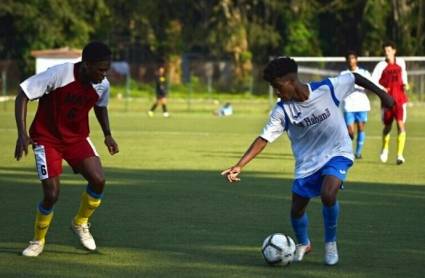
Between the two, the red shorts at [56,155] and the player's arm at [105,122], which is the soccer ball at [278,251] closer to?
the red shorts at [56,155]

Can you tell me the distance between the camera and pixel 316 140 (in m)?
9.50

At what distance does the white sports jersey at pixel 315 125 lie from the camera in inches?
369

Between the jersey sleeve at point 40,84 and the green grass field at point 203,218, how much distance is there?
1391 millimetres

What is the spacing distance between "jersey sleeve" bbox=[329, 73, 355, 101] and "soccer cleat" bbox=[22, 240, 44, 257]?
2825 mm

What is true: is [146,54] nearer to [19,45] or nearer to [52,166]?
[19,45]

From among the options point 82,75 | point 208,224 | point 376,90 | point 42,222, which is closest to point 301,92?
point 376,90

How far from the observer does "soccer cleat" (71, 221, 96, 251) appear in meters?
10.1

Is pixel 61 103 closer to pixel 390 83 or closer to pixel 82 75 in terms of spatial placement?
pixel 82 75

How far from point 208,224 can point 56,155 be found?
2.52 meters

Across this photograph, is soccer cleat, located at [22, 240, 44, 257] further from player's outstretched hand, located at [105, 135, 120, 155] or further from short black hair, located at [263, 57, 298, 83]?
short black hair, located at [263, 57, 298, 83]

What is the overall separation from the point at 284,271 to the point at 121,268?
4.25 feet

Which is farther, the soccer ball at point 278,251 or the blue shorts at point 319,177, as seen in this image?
the blue shorts at point 319,177

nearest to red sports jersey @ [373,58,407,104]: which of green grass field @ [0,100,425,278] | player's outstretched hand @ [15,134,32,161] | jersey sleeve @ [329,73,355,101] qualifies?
green grass field @ [0,100,425,278]

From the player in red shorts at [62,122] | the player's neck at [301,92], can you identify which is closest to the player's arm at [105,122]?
the player in red shorts at [62,122]
